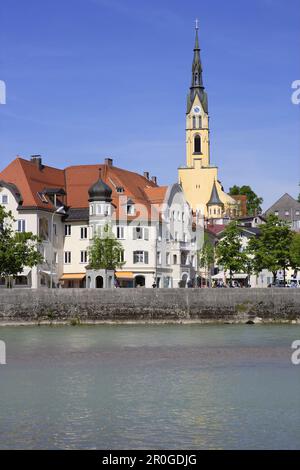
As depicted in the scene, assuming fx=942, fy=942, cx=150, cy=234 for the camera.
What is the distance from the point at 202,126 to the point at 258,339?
126397 millimetres

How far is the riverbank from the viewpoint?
A: 230ft

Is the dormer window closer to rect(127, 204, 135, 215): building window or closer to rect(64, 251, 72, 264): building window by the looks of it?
rect(64, 251, 72, 264): building window

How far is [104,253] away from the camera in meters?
87.7

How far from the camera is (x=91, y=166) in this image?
99.5 m

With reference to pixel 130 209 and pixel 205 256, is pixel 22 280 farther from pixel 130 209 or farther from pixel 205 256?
pixel 205 256

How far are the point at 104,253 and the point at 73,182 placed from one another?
13109 millimetres

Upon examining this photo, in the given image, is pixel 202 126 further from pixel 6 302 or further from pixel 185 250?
pixel 6 302

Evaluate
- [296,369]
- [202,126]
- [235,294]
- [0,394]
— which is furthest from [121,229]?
[202,126]

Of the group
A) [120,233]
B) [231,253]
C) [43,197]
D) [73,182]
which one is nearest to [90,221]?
[120,233]

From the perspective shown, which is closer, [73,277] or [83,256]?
[73,277]

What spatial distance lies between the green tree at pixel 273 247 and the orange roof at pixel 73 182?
463 inches

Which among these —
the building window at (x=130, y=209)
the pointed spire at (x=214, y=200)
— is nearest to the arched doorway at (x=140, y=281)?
the building window at (x=130, y=209)

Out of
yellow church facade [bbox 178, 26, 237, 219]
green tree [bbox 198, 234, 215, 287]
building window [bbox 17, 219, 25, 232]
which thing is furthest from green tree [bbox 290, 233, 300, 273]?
yellow church facade [bbox 178, 26, 237, 219]

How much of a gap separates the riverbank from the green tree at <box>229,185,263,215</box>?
10036 cm
